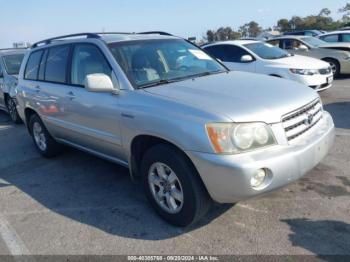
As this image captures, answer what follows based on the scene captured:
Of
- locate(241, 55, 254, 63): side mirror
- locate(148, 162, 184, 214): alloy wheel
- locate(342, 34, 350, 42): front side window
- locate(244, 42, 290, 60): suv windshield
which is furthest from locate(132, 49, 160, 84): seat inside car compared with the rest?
locate(342, 34, 350, 42): front side window

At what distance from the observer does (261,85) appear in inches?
140

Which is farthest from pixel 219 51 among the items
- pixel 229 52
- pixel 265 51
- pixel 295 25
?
pixel 295 25

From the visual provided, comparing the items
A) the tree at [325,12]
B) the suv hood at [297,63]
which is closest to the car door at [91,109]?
the suv hood at [297,63]

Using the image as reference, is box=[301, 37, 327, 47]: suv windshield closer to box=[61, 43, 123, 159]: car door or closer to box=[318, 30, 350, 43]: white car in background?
box=[318, 30, 350, 43]: white car in background

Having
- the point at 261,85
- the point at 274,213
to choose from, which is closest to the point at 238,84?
the point at 261,85

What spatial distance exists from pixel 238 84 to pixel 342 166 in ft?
6.12

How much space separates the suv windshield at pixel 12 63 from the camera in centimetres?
866

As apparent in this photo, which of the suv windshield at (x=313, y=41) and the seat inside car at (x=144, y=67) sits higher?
the seat inside car at (x=144, y=67)

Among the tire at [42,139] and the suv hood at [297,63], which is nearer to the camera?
the tire at [42,139]

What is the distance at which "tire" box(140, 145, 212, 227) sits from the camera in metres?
2.98

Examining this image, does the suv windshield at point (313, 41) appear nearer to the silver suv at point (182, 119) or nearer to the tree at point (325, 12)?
the silver suv at point (182, 119)

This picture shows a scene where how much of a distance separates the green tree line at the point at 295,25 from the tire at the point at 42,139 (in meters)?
38.0

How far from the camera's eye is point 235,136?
2.77m

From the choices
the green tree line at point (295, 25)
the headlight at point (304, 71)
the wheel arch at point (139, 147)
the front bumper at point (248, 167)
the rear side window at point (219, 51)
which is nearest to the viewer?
the front bumper at point (248, 167)
